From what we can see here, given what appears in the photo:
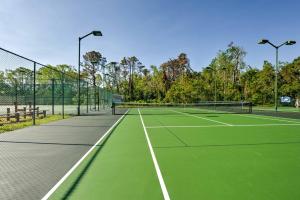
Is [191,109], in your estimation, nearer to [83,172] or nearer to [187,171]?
[187,171]

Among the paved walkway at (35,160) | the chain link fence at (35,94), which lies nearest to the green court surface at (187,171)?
the paved walkway at (35,160)

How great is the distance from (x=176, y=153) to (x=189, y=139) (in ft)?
9.73

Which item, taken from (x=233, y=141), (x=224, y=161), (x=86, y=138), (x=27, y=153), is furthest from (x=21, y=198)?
(x=233, y=141)

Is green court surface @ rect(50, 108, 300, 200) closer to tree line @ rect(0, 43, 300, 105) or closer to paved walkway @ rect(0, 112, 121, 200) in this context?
paved walkway @ rect(0, 112, 121, 200)

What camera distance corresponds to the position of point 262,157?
334 inches

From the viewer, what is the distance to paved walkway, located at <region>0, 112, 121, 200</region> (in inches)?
225

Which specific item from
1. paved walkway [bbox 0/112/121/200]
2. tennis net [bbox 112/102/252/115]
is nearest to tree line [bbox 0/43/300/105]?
tennis net [bbox 112/102/252/115]

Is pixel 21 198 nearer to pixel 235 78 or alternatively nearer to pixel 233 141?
pixel 233 141

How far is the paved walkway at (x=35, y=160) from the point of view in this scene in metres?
5.72

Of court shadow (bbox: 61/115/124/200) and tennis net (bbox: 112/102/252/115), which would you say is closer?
court shadow (bbox: 61/115/124/200)

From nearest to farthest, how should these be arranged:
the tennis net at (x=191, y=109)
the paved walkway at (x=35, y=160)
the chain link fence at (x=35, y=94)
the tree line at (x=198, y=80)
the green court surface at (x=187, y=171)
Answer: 1. the green court surface at (x=187, y=171)
2. the paved walkway at (x=35, y=160)
3. the chain link fence at (x=35, y=94)
4. the tennis net at (x=191, y=109)
5. the tree line at (x=198, y=80)

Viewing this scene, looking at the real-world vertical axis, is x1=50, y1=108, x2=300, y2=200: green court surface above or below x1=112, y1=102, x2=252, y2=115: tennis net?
below

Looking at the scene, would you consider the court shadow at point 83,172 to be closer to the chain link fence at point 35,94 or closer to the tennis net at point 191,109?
the chain link fence at point 35,94

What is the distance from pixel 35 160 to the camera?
816 cm
